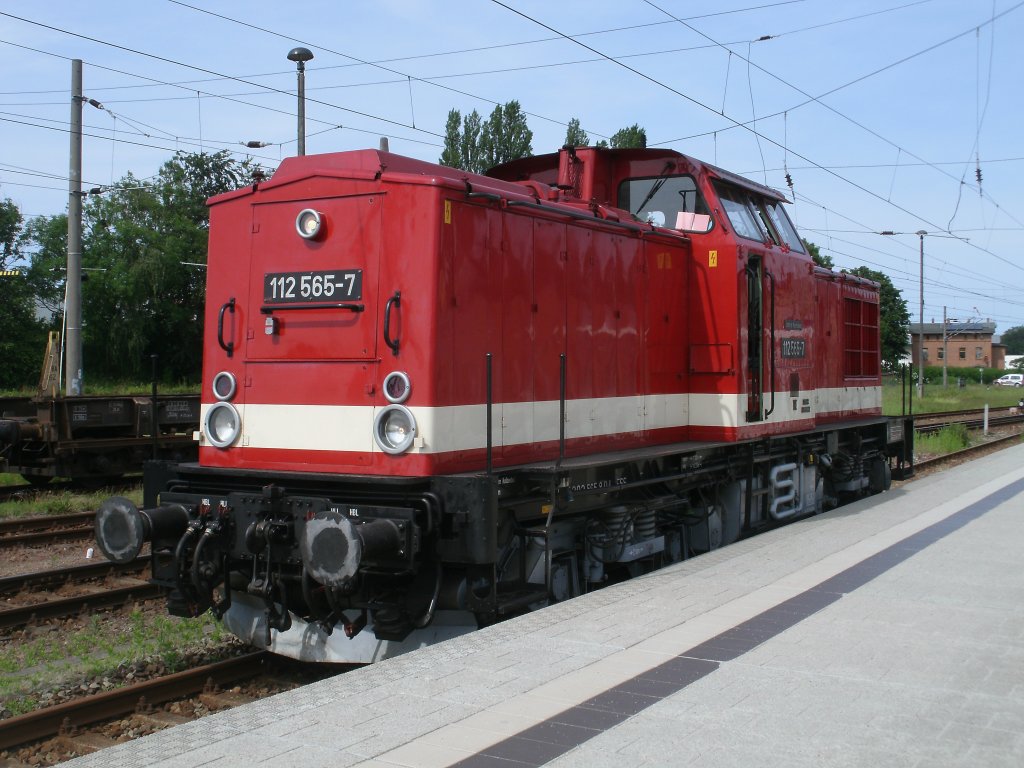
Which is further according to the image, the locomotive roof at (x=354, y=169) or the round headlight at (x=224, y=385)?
the round headlight at (x=224, y=385)

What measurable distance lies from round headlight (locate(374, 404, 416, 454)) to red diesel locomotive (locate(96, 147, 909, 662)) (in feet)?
0.04

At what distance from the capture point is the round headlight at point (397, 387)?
215 inches

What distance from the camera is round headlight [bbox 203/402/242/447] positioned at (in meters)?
6.09

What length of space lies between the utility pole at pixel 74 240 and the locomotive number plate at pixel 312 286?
447 inches

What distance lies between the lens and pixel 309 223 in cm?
582

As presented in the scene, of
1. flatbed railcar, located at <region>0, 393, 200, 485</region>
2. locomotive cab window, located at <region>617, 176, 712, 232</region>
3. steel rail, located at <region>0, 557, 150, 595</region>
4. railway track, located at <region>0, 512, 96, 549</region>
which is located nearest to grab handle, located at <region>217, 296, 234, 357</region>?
steel rail, located at <region>0, 557, 150, 595</region>

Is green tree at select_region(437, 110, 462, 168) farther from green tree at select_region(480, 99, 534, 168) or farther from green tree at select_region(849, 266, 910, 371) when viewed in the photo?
green tree at select_region(849, 266, 910, 371)

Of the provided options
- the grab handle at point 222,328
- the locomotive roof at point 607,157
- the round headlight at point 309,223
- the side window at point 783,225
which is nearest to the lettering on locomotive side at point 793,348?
the side window at point 783,225

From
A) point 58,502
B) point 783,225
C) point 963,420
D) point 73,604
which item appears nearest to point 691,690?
point 73,604

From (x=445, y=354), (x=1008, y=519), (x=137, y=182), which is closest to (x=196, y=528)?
(x=445, y=354)

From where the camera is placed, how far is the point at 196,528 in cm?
554

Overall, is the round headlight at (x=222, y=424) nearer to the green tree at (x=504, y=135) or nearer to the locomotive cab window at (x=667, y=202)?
the locomotive cab window at (x=667, y=202)

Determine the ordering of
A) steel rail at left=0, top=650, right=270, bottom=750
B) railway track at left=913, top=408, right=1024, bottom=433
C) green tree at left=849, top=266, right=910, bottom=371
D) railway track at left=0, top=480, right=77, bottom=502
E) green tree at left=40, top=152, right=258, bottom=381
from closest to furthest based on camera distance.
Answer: steel rail at left=0, top=650, right=270, bottom=750 < railway track at left=0, top=480, right=77, bottom=502 < railway track at left=913, top=408, right=1024, bottom=433 < green tree at left=40, top=152, right=258, bottom=381 < green tree at left=849, top=266, right=910, bottom=371

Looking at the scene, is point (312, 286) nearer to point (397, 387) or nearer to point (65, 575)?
point (397, 387)
